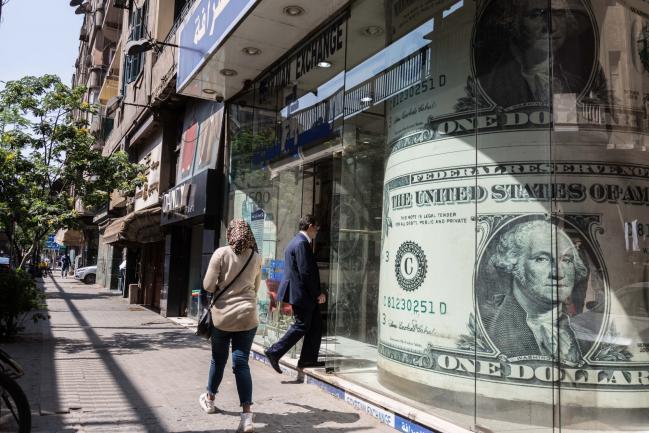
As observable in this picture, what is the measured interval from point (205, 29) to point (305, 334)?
17.5 ft

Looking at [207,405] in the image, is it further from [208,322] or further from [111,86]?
[111,86]

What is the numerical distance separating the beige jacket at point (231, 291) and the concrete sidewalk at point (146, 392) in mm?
929

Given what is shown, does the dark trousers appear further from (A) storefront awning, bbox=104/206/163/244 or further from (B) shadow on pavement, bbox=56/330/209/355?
(A) storefront awning, bbox=104/206/163/244

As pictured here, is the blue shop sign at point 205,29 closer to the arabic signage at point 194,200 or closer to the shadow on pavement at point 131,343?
the arabic signage at point 194,200

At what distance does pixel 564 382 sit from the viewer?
4180mm

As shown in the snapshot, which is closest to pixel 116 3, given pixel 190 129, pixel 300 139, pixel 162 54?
pixel 162 54

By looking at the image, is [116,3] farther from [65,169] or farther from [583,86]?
[583,86]

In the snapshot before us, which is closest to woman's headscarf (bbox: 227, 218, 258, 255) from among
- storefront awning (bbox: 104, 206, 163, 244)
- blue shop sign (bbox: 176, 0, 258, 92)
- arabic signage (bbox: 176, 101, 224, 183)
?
blue shop sign (bbox: 176, 0, 258, 92)

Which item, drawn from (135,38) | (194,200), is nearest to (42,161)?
(194,200)

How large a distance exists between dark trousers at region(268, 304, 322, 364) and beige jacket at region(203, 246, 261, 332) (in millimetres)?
1665

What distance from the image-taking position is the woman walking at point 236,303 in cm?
464

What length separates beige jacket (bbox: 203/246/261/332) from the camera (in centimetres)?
466

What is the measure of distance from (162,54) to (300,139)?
9.17 meters

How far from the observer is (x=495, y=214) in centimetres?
455
